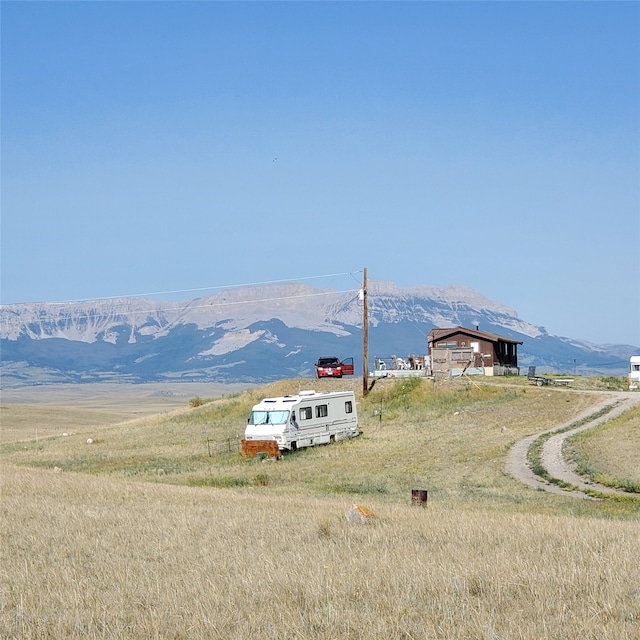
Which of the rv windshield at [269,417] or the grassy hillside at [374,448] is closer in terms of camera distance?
the grassy hillside at [374,448]

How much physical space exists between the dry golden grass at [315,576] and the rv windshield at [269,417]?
25.5 meters

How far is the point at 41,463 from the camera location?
46156 millimetres

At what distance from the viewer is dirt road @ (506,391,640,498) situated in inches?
1130

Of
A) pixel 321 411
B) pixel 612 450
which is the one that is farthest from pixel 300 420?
pixel 612 450

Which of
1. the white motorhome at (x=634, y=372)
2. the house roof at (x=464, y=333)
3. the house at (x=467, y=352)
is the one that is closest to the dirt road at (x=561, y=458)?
the white motorhome at (x=634, y=372)

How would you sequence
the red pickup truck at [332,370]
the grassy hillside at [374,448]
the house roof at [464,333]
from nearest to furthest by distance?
the grassy hillside at [374,448] → the red pickup truck at [332,370] → the house roof at [464,333]

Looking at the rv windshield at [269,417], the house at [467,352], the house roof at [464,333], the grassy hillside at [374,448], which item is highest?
the house roof at [464,333]

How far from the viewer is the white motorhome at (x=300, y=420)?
44.2 meters

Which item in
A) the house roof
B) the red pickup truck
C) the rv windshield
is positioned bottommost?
the rv windshield

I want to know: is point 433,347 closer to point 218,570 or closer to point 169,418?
point 169,418

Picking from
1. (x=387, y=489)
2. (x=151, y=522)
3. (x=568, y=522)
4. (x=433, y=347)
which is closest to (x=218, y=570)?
(x=151, y=522)

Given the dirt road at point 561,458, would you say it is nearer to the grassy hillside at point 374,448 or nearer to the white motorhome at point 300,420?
the grassy hillside at point 374,448

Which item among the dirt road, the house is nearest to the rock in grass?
the dirt road

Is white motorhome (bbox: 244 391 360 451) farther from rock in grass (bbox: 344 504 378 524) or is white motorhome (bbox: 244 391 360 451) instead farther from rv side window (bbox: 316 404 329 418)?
rock in grass (bbox: 344 504 378 524)
